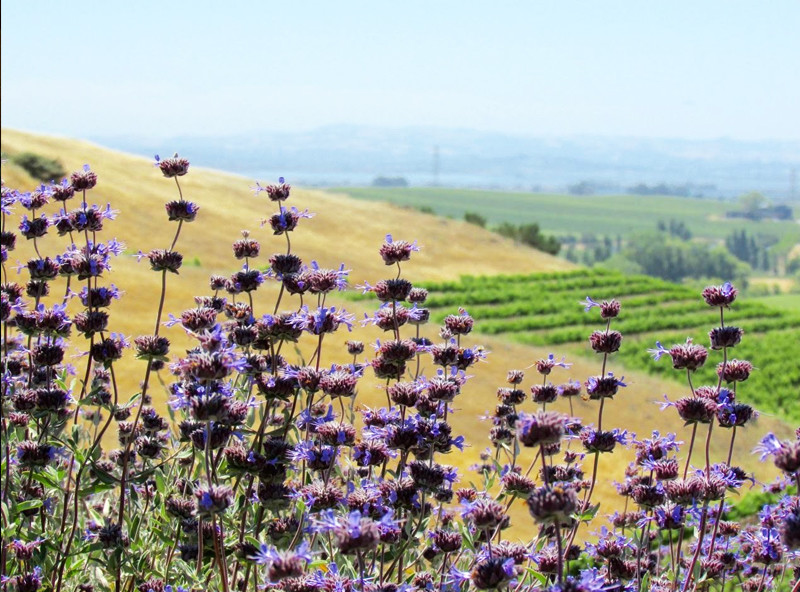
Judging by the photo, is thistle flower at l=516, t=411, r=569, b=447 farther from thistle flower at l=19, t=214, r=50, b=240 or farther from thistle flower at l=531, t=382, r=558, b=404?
thistle flower at l=19, t=214, r=50, b=240

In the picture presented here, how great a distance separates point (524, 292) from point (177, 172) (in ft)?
134

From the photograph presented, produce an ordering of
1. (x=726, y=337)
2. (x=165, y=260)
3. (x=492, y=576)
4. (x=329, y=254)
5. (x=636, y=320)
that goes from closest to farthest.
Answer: (x=492, y=576), (x=726, y=337), (x=165, y=260), (x=636, y=320), (x=329, y=254)

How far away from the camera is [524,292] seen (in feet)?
145

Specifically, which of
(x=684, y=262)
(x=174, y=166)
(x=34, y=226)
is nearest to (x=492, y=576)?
(x=174, y=166)

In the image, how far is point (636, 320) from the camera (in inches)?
1587

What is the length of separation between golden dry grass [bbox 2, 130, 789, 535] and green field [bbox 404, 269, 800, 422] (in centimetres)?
271

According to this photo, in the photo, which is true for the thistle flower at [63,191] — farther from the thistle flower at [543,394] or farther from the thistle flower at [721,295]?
the thistle flower at [721,295]

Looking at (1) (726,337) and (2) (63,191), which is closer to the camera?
(1) (726,337)

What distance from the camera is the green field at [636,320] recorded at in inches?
1291

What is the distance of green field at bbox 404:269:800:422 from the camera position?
108 feet

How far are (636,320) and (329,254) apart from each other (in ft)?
61.2

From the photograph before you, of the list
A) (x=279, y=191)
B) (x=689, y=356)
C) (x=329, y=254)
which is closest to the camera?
(x=689, y=356)

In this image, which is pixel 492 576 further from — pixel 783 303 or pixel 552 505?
pixel 783 303

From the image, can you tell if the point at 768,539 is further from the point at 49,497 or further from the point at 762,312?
the point at 762,312
